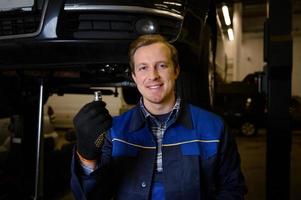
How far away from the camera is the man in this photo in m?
1.15

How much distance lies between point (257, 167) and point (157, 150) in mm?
3047

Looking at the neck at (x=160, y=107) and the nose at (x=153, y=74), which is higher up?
the nose at (x=153, y=74)

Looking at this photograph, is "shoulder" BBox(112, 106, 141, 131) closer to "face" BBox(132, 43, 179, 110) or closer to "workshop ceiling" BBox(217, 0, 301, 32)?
Answer: "face" BBox(132, 43, 179, 110)

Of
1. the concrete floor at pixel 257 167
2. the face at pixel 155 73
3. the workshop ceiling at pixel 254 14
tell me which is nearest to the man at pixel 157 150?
the face at pixel 155 73

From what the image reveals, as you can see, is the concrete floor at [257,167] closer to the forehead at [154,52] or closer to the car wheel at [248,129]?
the car wheel at [248,129]

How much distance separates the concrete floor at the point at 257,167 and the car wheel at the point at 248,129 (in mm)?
493

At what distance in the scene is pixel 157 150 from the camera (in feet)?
3.94

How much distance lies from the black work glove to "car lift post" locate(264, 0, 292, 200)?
1.27m

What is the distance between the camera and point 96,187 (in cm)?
117

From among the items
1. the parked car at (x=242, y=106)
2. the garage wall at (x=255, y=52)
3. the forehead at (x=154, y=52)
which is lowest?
the parked car at (x=242, y=106)

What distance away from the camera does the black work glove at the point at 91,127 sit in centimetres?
107

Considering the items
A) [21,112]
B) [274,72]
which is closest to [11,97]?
[21,112]

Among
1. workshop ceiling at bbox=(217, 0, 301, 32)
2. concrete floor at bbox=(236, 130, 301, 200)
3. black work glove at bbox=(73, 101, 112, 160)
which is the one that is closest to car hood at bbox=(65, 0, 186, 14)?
black work glove at bbox=(73, 101, 112, 160)

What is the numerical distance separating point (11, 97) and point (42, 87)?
0.51 meters
